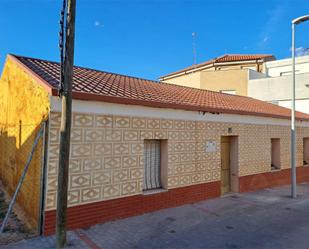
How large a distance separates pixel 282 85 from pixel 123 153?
691 inches

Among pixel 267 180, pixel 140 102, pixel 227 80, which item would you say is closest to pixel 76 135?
pixel 140 102

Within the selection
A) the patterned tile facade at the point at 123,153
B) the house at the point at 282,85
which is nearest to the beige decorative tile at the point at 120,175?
the patterned tile facade at the point at 123,153

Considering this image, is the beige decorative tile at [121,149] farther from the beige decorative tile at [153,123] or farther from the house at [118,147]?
the beige decorative tile at [153,123]

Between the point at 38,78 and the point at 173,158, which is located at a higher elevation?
the point at 38,78

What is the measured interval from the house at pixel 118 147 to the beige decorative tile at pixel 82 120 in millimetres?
24

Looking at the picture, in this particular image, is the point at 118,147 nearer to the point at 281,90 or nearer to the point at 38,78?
the point at 38,78

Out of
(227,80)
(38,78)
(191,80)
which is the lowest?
(38,78)

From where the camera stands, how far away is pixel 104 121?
6.44 meters

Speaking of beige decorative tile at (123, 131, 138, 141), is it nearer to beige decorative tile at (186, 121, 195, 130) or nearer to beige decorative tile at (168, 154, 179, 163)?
beige decorative tile at (168, 154, 179, 163)

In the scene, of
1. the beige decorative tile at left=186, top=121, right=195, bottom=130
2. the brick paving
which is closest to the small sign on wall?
the beige decorative tile at left=186, top=121, right=195, bottom=130

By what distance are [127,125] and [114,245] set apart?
3.00m

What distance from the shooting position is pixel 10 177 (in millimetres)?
8258

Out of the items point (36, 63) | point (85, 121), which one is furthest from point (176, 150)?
point (36, 63)

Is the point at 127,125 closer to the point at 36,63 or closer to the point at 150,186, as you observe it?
the point at 150,186
